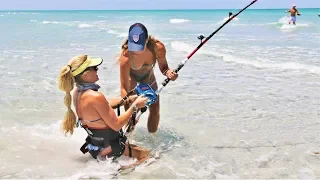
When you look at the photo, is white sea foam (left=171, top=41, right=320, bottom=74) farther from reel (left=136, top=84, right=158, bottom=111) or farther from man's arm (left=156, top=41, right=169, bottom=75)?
reel (left=136, top=84, right=158, bottom=111)

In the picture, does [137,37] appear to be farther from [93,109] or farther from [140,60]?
[93,109]

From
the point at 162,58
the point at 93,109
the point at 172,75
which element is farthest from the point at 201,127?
the point at 93,109

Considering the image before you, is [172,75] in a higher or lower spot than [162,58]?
lower

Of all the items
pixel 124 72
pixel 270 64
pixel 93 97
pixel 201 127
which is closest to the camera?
pixel 93 97

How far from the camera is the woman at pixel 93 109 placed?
3562 mm

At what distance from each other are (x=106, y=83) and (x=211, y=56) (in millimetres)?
5162

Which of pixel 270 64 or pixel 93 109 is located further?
→ pixel 270 64

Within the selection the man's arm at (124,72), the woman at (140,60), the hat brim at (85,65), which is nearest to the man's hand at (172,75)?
the woman at (140,60)

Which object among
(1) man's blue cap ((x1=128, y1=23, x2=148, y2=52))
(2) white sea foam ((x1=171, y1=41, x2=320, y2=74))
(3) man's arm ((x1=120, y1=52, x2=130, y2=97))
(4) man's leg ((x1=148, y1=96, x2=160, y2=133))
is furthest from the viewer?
(2) white sea foam ((x1=171, y1=41, x2=320, y2=74))

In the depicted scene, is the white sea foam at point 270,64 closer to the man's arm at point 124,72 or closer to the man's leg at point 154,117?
the man's leg at point 154,117

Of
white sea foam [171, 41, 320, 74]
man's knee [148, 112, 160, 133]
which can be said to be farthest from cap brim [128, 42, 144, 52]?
white sea foam [171, 41, 320, 74]

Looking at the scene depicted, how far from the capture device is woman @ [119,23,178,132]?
4.16 m

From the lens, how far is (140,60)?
4594 millimetres

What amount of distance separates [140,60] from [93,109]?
45.8 inches
